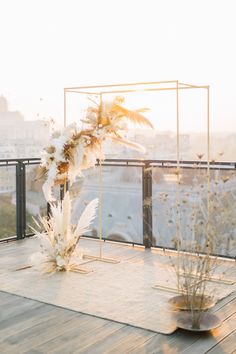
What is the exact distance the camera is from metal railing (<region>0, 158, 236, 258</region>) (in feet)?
17.7

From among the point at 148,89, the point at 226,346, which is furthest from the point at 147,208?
the point at 226,346

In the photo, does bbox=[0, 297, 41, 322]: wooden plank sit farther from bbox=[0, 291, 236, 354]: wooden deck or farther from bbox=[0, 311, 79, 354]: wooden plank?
bbox=[0, 311, 79, 354]: wooden plank

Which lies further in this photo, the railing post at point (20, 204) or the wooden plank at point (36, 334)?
the railing post at point (20, 204)

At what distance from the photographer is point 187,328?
3373 mm

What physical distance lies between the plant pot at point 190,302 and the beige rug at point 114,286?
0.24ft

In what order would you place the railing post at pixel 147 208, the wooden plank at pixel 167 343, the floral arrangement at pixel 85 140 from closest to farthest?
the wooden plank at pixel 167 343
the floral arrangement at pixel 85 140
the railing post at pixel 147 208

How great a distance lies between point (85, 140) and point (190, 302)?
5.87 feet

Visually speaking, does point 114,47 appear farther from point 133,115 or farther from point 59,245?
point 59,245

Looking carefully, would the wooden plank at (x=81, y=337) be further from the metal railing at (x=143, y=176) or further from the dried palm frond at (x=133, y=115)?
the metal railing at (x=143, y=176)

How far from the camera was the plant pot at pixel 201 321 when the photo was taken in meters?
3.37

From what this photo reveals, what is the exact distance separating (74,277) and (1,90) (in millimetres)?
2994

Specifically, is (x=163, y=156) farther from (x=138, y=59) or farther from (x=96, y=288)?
(x=96, y=288)

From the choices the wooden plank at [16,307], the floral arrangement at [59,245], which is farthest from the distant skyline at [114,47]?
the wooden plank at [16,307]

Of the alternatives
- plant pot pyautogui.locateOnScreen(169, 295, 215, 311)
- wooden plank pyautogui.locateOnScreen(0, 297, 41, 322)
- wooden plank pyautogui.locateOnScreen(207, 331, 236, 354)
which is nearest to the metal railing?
plant pot pyautogui.locateOnScreen(169, 295, 215, 311)
